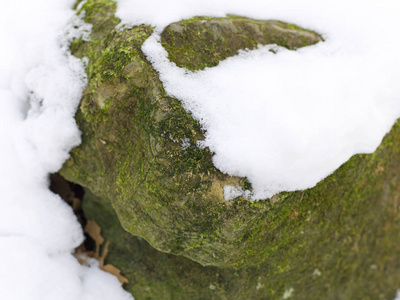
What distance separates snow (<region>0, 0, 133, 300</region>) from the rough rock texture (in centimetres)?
37

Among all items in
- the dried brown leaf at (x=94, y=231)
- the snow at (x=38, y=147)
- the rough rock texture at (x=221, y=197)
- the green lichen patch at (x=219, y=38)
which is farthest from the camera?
the dried brown leaf at (x=94, y=231)

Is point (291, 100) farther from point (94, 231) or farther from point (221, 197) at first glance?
point (94, 231)

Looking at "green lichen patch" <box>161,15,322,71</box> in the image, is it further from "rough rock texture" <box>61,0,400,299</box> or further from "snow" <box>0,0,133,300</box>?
"snow" <box>0,0,133,300</box>

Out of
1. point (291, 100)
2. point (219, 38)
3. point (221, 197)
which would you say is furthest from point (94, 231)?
point (291, 100)

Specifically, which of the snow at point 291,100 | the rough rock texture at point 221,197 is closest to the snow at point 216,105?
the snow at point 291,100

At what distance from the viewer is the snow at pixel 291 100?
1.89m

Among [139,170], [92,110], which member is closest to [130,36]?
[92,110]

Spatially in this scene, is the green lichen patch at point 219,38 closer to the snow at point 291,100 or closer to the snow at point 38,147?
the snow at point 291,100

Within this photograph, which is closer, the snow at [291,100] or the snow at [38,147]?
the snow at [291,100]

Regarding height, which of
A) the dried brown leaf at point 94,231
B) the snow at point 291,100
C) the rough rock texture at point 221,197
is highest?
the snow at point 291,100

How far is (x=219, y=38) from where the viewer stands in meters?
2.32

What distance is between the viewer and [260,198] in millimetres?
2037

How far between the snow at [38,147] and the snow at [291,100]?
3.32 ft

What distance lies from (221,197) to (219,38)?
4.53ft
